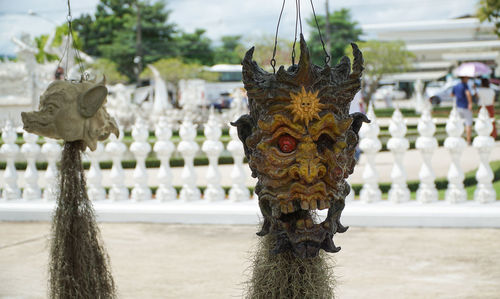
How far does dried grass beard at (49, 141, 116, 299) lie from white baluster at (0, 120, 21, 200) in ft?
12.2

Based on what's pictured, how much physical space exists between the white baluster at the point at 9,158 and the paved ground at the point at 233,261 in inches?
33.6

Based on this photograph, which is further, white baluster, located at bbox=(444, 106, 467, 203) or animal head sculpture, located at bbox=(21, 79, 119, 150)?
white baluster, located at bbox=(444, 106, 467, 203)

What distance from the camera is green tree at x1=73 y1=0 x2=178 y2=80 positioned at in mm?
44219

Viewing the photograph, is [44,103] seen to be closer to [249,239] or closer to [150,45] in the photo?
[249,239]

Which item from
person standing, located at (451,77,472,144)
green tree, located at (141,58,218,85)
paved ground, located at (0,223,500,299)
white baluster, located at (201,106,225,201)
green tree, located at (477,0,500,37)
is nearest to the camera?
paved ground, located at (0,223,500,299)

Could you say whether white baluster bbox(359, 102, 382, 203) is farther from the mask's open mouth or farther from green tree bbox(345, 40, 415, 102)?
green tree bbox(345, 40, 415, 102)

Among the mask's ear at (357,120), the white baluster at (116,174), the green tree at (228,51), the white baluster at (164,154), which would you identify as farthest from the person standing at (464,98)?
the green tree at (228,51)

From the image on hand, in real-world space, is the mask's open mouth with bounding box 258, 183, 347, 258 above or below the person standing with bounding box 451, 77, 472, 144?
below

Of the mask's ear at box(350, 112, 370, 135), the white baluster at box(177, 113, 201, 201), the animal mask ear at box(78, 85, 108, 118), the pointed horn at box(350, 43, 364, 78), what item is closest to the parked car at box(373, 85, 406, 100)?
the white baluster at box(177, 113, 201, 201)

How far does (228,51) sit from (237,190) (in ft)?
156

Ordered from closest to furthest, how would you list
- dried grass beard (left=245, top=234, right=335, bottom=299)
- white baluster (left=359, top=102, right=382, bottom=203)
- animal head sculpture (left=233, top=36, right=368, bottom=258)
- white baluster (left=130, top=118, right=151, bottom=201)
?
animal head sculpture (left=233, top=36, right=368, bottom=258) → dried grass beard (left=245, top=234, right=335, bottom=299) → white baluster (left=359, top=102, right=382, bottom=203) → white baluster (left=130, top=118, right=151, bottom=201)

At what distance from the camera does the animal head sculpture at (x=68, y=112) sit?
11.4 ft

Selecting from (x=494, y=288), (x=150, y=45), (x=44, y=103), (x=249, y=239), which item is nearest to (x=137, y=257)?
(x=249, y=239)

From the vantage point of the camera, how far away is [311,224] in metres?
2.45
